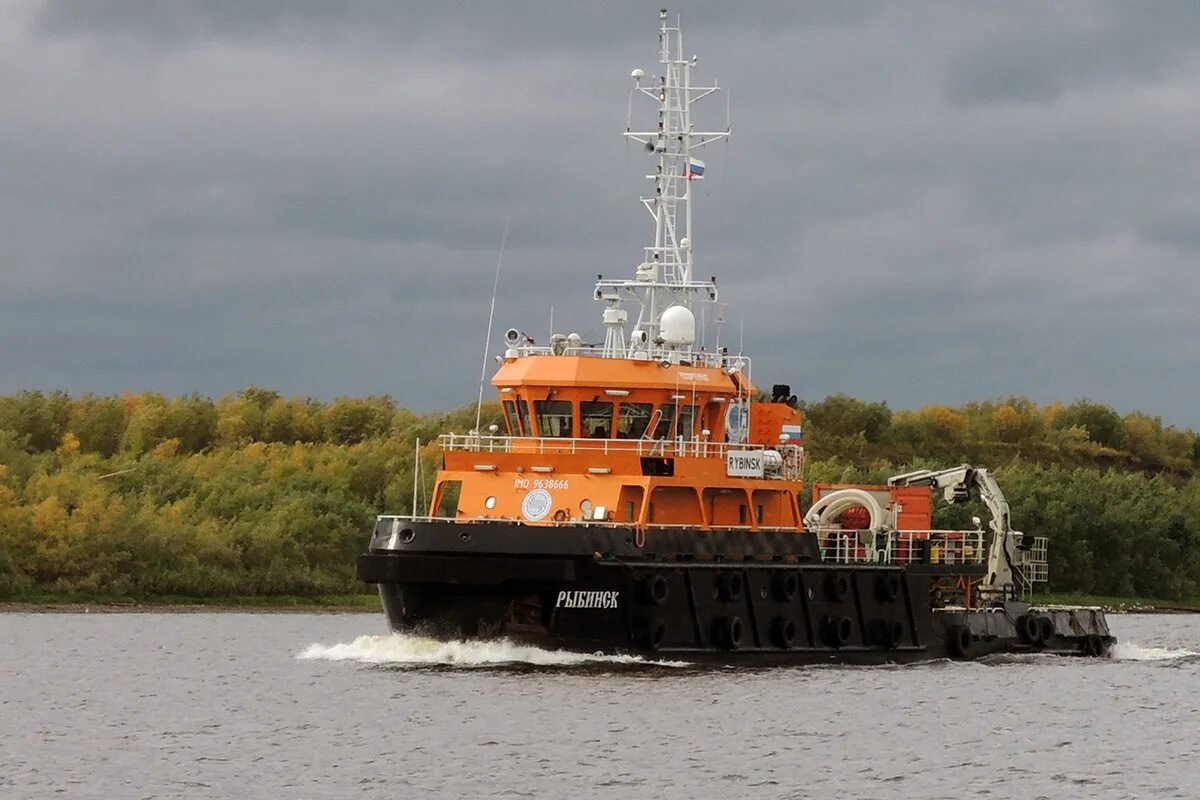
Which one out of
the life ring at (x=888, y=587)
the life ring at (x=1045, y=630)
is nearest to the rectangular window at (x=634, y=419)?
the life ring at (x=888, y=587)

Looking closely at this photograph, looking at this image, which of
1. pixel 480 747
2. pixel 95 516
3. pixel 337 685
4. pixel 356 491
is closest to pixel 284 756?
pixel 480 747

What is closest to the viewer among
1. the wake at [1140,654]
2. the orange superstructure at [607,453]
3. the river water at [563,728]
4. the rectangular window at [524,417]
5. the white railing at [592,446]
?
the river water at [563,728]

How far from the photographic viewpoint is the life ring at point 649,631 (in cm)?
3688

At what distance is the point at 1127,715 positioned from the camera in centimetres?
3703

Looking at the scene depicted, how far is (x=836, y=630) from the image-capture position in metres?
40.8

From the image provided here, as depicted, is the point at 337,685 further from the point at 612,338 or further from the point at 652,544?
the point at 612,338

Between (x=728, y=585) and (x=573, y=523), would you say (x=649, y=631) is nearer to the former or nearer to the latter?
(x=728, y=585)

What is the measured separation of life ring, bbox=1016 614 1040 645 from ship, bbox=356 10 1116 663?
2100 mm

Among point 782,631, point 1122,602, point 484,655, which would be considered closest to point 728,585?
point 782,631

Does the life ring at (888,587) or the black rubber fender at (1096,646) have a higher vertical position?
the life ring at (888,587)

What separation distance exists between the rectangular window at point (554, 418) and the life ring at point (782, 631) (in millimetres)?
4897

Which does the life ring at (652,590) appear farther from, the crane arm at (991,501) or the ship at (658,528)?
the crane arm at (991,501)

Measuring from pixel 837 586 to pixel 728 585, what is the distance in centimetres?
321

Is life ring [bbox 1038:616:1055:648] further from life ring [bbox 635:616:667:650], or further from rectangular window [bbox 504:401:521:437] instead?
rectangular window [bbox 504:401:521:437]
